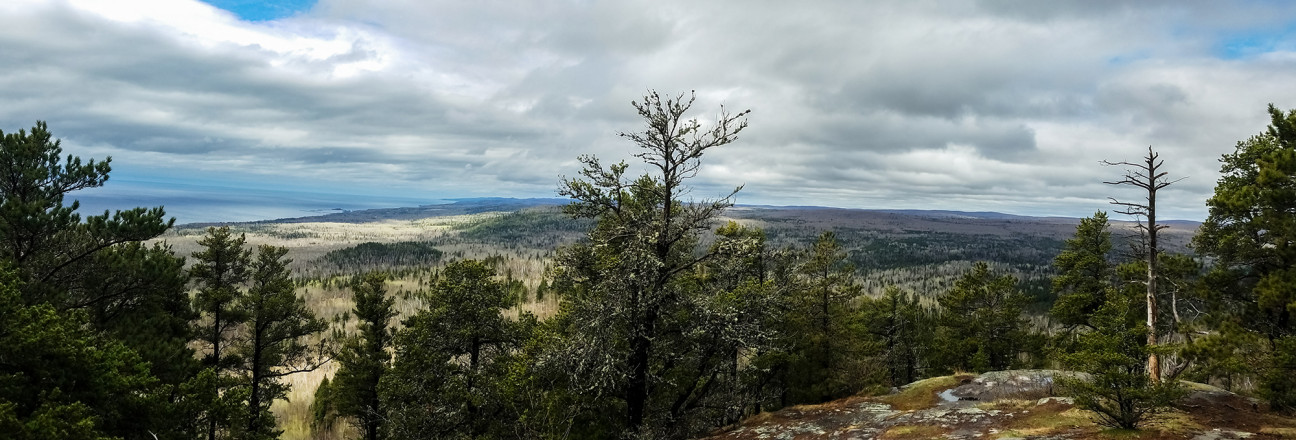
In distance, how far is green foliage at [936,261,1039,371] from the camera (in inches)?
1601

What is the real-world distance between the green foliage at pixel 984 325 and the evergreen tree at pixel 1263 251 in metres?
18.7

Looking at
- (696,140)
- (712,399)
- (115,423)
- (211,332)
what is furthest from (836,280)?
(211,332)

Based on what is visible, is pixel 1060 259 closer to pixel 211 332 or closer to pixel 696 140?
pixel 696 140

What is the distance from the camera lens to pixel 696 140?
1725 centimetres

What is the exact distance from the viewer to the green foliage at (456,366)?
20.8 m

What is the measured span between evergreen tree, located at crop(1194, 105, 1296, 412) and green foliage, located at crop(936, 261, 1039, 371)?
18713 millimetres

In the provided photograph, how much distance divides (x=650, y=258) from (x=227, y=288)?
2296 centimetres

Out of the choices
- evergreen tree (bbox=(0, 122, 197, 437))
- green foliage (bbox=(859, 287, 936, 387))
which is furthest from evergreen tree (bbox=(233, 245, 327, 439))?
green foliage (bbox=(859, 287, 936, 387))

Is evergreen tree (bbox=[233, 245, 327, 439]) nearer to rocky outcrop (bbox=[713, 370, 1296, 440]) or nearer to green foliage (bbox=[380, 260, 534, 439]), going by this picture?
green foliage (bbox=[380, 260, 534, 439])

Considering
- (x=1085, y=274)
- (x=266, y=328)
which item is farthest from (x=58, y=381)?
(x=1085, y=274)

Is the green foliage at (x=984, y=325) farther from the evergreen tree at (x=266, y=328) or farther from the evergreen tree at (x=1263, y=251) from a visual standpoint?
the evergreen tree at (x=266, y=328)

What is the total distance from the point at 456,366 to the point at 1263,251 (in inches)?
1188

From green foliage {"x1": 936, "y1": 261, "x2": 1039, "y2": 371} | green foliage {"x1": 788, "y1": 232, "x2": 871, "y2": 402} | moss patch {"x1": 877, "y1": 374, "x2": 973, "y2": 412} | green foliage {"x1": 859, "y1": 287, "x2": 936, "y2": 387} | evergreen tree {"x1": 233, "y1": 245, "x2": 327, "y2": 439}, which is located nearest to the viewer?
moss patch {"x1": 877, "y1": 374, "x2": 973, "y2": 412}

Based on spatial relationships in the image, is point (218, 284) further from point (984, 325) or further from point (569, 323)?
point (984, 325)
